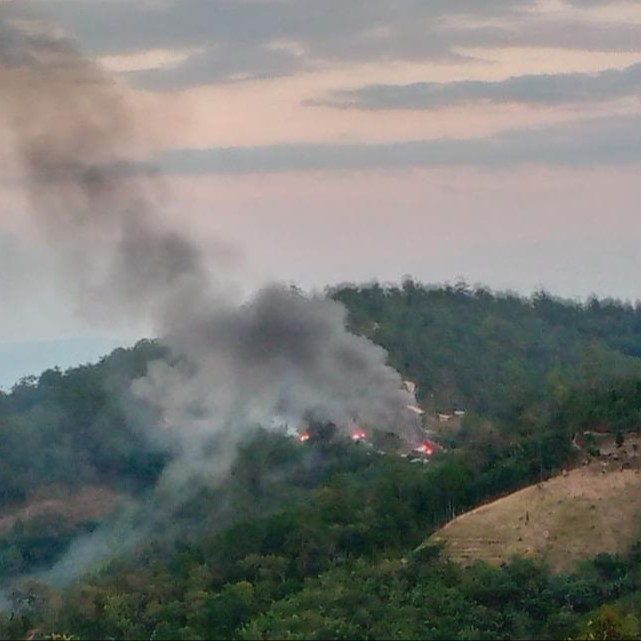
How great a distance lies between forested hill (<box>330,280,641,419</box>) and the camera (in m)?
80.6

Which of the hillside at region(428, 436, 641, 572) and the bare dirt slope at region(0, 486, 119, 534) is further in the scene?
the bare dirt slope at region(0, 486, 119, 534)

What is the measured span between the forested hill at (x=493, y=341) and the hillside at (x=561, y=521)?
10737mm

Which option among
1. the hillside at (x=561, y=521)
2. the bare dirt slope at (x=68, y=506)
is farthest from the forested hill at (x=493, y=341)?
the bare dirt slope at (x=68, y=506)

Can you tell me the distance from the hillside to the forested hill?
1074 centimetres

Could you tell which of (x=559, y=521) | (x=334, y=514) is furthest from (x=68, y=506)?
(x=559, y=521)

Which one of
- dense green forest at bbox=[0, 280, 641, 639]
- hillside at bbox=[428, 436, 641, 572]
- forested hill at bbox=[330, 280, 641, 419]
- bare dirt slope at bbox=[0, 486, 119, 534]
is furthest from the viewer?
forested hill at bbox=[330, 280, 641, 419]

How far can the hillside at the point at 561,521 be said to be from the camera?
4873 cm

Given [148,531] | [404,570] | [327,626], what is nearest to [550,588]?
[404,570]

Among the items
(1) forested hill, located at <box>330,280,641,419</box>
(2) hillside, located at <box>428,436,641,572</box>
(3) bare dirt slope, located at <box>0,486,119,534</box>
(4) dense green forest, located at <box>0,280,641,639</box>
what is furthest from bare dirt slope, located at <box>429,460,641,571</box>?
(3) bare dirt slope, located at <box>0,486,119,534</box>

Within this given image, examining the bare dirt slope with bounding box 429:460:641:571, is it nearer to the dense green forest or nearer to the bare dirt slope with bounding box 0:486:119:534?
the dense green forest

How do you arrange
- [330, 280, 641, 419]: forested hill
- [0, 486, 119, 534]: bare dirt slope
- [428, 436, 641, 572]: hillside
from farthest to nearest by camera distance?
[330, 280, 641, 419]: forested hill, [0, 486, 119, 534]: bare dirt slope, [428, 436, 641, 572]: hillside

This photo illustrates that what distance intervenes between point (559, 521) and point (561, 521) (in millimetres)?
58

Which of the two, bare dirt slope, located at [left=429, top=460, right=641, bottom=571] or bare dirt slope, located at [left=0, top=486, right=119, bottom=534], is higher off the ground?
bare dirt slope, located at [left=429, top=460, right=641, bottom=571]

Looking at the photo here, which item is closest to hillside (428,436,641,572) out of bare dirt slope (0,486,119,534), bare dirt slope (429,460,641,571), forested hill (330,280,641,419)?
bare dirt slope (429,460,641,571)
